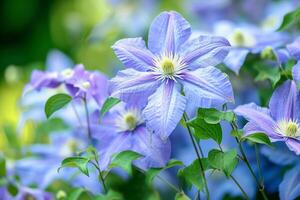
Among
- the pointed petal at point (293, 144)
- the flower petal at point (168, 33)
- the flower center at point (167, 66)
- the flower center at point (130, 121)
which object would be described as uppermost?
the flower petal at point (168, 33)

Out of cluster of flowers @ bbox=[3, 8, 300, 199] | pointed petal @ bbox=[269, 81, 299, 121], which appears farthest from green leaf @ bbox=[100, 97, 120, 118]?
pointed petal @ bbox=[269, 81, 299, 121]

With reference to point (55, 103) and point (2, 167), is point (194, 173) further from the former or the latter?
point (2, 167)

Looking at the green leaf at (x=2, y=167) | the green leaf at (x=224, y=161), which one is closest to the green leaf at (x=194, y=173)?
the green leaf at (x=224, y=161)

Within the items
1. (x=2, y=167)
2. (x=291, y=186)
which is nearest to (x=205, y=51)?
(x=291, y=186)

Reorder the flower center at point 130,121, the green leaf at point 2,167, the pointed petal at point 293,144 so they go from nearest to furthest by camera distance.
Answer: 1. the pointed petal at point 293,144
2. the flower center at point 130,121
3. the green leaf at point 2,167

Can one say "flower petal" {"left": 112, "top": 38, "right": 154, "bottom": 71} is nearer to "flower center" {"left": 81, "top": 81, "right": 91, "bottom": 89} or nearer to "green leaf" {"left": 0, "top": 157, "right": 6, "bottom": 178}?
"flower center" {"left": 81, "top": 81, "right": 91, "bottom": 89}

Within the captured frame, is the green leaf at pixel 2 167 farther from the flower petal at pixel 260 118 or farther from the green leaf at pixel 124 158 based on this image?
the flower petal at pixel 260 118
